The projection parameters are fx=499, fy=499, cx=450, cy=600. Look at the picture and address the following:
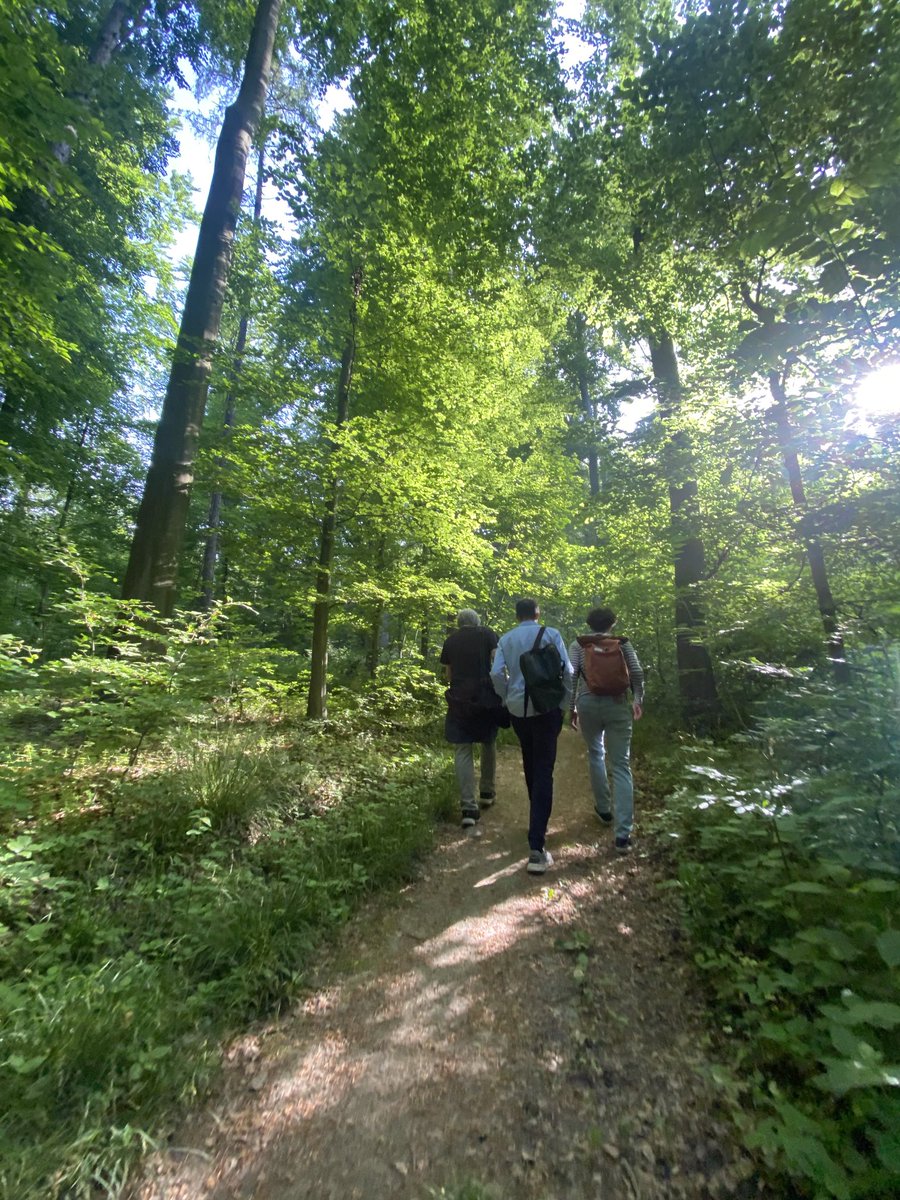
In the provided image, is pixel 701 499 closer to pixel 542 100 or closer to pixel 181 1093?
pixel 542 100

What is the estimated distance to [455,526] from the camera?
709cm

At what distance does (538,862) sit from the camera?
159 inches

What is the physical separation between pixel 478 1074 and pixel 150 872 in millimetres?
2459

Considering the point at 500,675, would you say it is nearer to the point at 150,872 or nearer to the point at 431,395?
the point at 150,872

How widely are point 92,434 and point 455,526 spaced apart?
8876 mm

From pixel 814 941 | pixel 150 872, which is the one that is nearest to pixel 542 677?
pixel 814 941

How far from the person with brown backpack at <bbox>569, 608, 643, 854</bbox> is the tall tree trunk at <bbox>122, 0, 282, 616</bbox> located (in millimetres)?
5044

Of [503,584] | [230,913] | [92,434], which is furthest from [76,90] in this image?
[230,913]

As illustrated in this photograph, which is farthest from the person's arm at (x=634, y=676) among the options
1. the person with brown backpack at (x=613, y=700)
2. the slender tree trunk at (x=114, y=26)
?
the slender tree trunk at (x=114, y=26)

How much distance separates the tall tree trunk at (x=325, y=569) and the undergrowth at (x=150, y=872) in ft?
2.29

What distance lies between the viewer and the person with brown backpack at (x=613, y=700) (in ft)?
14.2

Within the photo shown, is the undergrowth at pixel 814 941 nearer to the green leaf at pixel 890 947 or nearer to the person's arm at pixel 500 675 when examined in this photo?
the green leaf at pixel 890 947

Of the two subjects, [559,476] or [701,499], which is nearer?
[701,499]

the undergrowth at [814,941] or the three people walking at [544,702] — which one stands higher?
the three people walking at [544,702]
